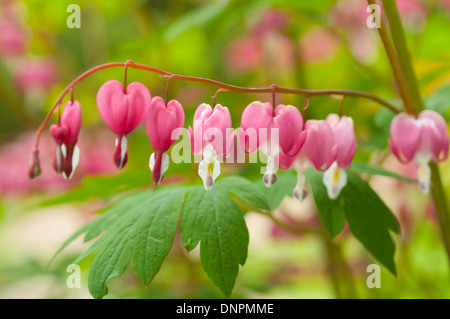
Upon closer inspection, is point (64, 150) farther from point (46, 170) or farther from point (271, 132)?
point (46, 170)

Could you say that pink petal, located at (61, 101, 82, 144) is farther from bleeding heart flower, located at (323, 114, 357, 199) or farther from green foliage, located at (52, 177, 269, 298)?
bleeding heart flower, located at (323, 114, 357, 199)

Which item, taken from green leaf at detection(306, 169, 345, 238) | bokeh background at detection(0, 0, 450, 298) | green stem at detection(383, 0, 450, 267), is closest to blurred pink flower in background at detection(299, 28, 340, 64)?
bokeh background at detection(0, 0, 450, 298)

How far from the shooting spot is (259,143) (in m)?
0.72

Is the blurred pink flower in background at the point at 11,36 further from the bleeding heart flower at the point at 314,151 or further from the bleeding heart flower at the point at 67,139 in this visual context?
the bleeding heart flower at the point at 314,151

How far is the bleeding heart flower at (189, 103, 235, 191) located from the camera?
71 cm

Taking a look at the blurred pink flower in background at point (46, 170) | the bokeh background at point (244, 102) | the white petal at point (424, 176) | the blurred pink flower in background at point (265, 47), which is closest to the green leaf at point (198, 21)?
the bokeh background at point (244, 102)

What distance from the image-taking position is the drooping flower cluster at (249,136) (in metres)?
0.72

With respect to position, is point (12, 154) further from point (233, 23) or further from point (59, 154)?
point (59, 154)

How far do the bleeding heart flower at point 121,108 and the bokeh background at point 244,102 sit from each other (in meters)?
0.42

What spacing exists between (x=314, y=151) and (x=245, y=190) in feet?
0.49

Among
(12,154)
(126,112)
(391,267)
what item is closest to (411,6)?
(391,267)

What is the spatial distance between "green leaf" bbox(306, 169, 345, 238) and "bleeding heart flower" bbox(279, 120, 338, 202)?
0.09 meters

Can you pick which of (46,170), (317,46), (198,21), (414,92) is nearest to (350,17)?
(317,46)

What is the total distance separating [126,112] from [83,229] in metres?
0.29
